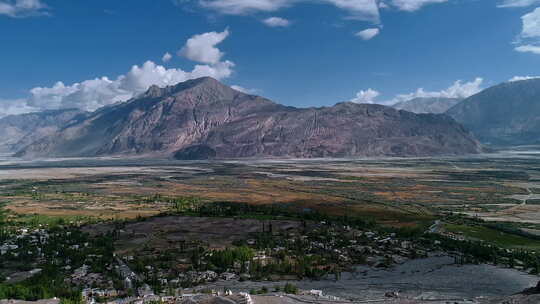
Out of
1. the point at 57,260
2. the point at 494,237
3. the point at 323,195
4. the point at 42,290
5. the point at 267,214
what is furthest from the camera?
the point at 323,195

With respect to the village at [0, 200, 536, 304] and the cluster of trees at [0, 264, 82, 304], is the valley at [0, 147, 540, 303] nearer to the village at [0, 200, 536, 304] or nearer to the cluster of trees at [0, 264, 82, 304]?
the village at [0, 200, 536, 304]

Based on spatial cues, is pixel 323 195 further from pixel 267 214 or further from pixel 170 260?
pixel 170 260

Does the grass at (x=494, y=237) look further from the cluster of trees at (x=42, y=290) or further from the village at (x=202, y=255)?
the cluster of trees at (x=42, y=290)

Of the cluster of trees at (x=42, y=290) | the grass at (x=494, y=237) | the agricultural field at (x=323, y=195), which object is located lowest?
the grass at (x=494, y=237)

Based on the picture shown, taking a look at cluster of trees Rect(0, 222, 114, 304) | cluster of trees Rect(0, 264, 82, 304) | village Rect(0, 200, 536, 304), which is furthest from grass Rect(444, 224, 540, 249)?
cluster of trees Rect(0, 264, 82, 304)

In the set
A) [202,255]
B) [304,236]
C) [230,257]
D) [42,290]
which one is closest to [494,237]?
[304,236]

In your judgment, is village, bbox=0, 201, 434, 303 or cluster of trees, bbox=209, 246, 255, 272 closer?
village, bbox=0, 201, 434, 303

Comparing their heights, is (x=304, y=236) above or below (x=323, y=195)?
above

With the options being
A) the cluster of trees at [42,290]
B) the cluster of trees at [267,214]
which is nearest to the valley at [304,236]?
the cluster of trees at [267,214]
